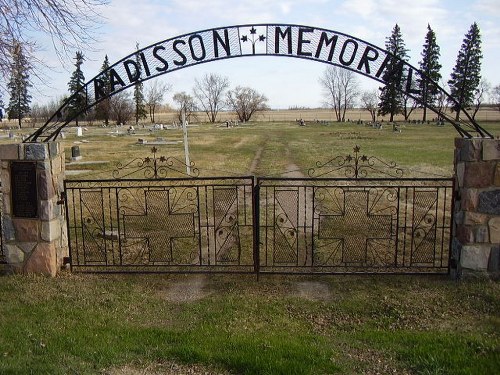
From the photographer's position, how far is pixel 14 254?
5.62 meters

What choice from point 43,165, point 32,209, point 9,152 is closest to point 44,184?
point 43,165

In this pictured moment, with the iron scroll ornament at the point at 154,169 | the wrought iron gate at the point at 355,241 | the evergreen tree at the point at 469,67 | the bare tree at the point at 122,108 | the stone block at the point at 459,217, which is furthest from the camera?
the bare tree at the point at 122,108

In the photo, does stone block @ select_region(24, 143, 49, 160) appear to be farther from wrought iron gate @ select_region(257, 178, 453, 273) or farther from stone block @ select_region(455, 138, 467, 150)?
stone block @ select_region(455, 138, 467, 150)

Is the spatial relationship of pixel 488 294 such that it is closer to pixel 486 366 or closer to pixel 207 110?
pixel 486 366

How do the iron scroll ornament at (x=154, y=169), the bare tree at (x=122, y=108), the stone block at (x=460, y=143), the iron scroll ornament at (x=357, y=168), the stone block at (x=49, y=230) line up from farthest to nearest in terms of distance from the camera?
the bare tree at (x=122, y=108) < the iron scroll ornament at (x=154, y=169) < the iron scroll ornament at (x=357, y=168) < the stone block at (x=49, y=230) < the stone block at (x=460, y=143)

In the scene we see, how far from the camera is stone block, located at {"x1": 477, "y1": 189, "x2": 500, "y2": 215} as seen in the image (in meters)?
5.09

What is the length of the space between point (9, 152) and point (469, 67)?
194 feet

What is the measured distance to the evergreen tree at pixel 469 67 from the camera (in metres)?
53.5

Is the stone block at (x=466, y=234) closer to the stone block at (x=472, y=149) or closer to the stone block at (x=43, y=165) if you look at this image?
the stone block at (x=472, y=149)

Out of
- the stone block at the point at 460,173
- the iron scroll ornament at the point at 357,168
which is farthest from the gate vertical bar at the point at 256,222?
the stone block at the point at 460,173

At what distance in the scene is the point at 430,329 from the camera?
164 inches

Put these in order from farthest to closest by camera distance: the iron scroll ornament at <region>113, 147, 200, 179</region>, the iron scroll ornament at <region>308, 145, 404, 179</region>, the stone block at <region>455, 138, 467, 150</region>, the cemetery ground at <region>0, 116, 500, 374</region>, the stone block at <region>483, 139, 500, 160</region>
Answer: the iron scroll ornament at <region>113, 147, 200, 179</region> → the iron scroll ornament at <region>308, 145, 404, 179</region> → the stone block at <region>455, 138, 467, 150</region> → the stone block at <region>483, 139, 500, 160</region> → the cemetery ground at <region>0, 116, 500, 374</region>

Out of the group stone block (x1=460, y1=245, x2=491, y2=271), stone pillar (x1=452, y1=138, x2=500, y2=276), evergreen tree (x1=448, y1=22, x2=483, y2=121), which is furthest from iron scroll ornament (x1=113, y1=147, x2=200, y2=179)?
evergreen tree (x1=448, y1=22, x2=483, y2=121)

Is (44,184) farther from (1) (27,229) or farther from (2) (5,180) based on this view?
(1) (27,229)
